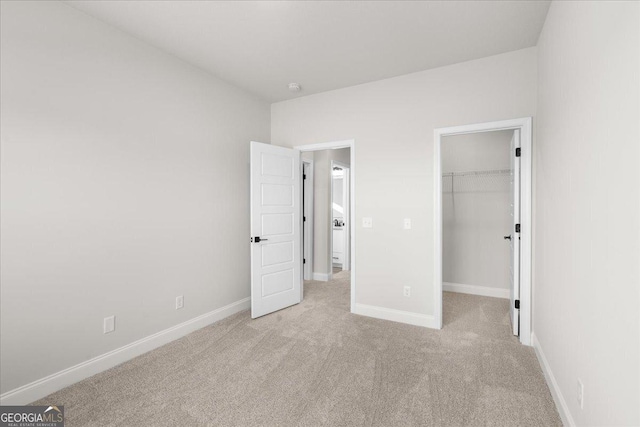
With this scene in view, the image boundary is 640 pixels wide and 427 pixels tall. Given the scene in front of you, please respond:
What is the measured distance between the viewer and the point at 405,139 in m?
3.26

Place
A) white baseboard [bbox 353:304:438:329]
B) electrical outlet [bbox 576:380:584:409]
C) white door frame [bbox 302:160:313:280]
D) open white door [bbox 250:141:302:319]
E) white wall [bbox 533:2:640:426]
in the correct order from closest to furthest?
1. white wall [bbox 533:2:640:426]
2. electrical outlet [bbox 576:380:584:409]
3. white baseboard [bbox 353:304:438:329]
4. open white door [bbox 250:141:302:319]
5. white door frame [bbox 302:160:313:280]

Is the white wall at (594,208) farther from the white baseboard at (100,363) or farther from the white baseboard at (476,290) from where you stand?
the white baseboard at (100,363)

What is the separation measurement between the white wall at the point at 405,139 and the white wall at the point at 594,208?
64 centimetres

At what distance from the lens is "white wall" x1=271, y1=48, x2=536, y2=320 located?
2840 mm

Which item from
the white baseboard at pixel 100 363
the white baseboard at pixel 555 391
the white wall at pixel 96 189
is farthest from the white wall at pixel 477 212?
the white baseboard at pixel 100 363

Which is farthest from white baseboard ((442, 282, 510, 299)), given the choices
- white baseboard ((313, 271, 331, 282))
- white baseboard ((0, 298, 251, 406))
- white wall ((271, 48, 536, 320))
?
white baseboard ((0, 298, 251, 406))

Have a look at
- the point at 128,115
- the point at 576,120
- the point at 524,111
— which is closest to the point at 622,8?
the point at 576,120

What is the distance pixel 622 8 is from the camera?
3.53ft

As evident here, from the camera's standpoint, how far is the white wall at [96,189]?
6.31 feet

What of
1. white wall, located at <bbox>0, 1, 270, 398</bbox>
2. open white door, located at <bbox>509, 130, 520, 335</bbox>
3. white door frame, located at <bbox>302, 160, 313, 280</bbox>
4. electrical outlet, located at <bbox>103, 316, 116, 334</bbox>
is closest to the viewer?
white wall, located at <bbox>0, 1, 270, 398</bbox>

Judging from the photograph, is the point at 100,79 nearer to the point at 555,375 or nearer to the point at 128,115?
the point at 128,115

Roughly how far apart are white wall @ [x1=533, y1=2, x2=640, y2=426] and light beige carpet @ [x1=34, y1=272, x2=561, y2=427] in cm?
43

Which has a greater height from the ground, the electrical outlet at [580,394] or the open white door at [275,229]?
the open white door at [275,229]

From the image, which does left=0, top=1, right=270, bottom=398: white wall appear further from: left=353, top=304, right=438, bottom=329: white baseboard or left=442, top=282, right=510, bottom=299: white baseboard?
left=442, top=282, right=510, bottom=299: white baseboard
